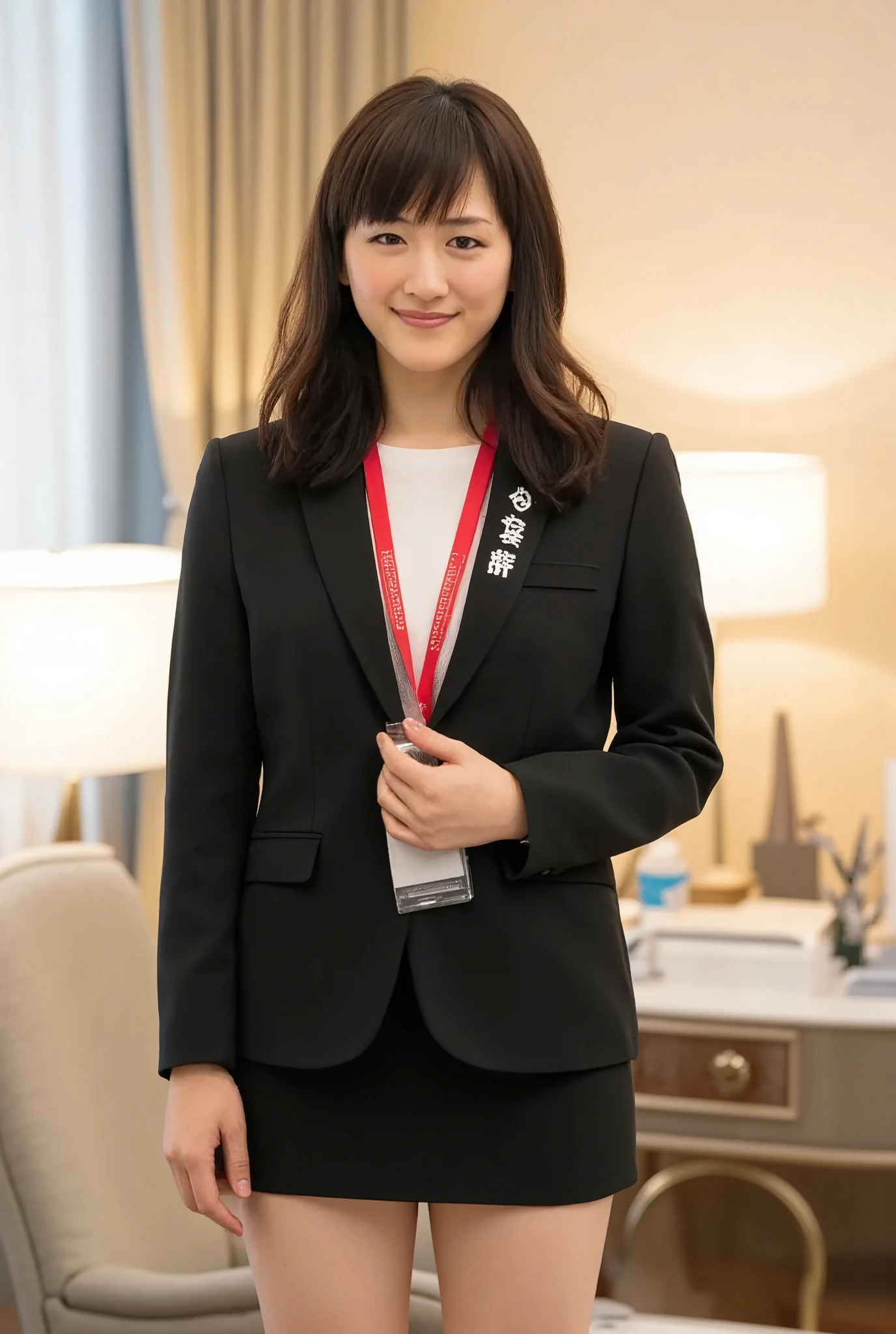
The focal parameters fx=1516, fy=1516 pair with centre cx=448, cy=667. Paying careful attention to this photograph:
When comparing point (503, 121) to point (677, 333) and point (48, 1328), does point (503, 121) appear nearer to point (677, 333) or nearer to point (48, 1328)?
point (48, 1328)

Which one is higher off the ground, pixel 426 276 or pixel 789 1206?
pixel 426 276

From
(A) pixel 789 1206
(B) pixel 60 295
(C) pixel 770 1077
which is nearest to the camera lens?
(C) pixel 770 1077

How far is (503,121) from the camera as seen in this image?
1.22 m

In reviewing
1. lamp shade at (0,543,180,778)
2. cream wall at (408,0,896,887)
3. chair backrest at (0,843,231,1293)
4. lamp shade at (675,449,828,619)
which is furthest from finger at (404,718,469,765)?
cream wall at (408,0,896,887)

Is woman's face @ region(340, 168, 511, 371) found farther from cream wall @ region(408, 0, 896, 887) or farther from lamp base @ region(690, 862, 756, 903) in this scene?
cream wall @ region(408, 0, 896, 887)

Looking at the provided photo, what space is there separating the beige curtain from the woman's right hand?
191 cm

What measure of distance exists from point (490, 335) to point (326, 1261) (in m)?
0.78

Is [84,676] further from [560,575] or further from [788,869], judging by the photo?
[788,869]

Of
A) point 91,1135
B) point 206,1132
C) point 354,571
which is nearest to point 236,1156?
point 206,1132

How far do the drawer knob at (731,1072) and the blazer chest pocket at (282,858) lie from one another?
57.8 inches

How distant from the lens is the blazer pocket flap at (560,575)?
1226mm

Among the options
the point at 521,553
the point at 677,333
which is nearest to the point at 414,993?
the point at 521,553

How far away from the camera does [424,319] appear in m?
1.23

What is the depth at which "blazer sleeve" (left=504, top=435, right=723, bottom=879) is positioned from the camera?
117 centimetres
